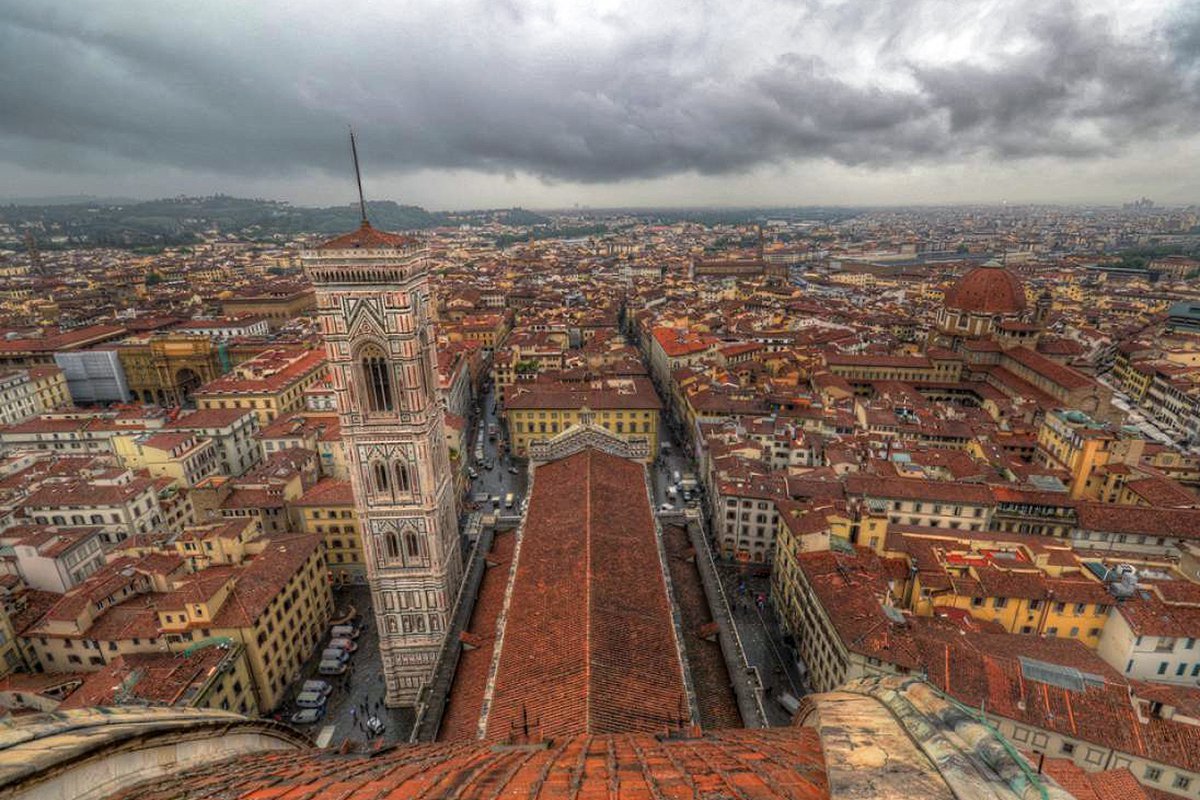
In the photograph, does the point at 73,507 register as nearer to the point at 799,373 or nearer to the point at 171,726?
the point at 171,726

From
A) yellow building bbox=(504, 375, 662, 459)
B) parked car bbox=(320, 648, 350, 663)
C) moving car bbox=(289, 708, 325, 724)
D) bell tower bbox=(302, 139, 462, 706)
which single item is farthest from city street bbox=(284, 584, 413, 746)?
yellow building bbox=(504, 375, 662, 459)

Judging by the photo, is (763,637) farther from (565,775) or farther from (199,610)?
(565,775)

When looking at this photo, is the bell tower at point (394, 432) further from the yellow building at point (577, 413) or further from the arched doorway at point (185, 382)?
the arched doorway at point (185, 382)

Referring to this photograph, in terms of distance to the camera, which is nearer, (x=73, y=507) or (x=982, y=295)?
(x=73, y=507)

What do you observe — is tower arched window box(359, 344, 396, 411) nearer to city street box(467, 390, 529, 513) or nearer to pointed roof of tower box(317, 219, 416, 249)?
pointed roof of tower box(317, 219, 416, 249)

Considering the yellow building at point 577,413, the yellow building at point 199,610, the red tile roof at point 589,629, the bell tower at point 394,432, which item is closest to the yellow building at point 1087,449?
the yellow building at point 577,413

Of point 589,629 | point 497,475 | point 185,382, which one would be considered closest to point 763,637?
point 589,629

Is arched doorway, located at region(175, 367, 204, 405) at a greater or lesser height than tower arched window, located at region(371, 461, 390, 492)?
lesser

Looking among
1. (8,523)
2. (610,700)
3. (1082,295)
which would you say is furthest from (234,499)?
(1082,295)
